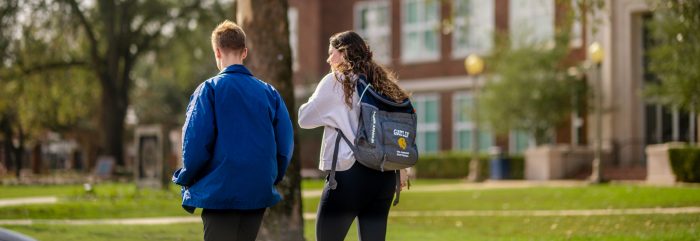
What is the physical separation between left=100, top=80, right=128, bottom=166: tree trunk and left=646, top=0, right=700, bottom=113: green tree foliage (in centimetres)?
1875

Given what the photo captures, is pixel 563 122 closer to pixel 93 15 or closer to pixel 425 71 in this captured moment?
pixel 425 71

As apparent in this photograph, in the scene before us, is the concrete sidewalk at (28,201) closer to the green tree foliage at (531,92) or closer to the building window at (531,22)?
the green tree foliage at (531,92)

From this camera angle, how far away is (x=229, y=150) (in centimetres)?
492

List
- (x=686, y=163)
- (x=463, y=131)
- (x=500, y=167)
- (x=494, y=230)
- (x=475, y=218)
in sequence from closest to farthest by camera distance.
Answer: (x=494, y=230) < (x=475, y=218) < (x=686, y=163) < (x=500, y=167) < (x=463, y=131)

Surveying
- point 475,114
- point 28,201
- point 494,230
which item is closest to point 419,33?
point 475,114

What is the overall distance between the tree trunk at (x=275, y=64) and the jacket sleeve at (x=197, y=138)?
4.45 meters

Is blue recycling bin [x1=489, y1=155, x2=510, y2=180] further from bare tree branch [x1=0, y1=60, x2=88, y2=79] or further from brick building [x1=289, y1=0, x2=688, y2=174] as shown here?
bare tree branch [x1=0, y1=60, x2=88, y2=79]

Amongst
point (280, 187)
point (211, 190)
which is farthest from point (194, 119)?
point (280, 187)

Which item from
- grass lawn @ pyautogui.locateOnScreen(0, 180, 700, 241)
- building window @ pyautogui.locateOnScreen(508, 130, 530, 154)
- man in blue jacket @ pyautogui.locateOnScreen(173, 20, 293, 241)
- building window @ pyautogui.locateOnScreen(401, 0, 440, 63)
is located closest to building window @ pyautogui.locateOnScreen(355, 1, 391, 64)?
building window @ pyautogui.locateOnScreen(401, 0, 440, 63)

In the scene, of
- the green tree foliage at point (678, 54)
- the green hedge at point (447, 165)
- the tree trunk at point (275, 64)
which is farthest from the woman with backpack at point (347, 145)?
the green hedge at point (447, 165)

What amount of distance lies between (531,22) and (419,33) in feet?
18.7

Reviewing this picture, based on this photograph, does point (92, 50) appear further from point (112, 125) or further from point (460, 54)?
point (460, 54)

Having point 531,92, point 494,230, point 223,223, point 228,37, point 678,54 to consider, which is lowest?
point 494,230

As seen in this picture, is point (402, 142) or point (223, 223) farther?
point (402, 142)
